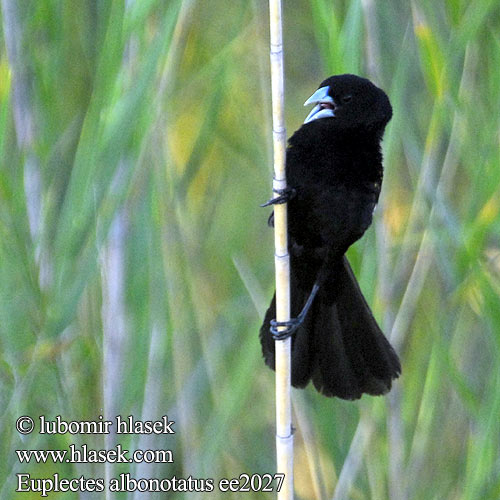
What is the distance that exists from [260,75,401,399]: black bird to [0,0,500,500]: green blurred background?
38 millimetres

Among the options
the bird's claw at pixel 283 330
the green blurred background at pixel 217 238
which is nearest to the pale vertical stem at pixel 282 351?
the bird's claw at pixel 283 330

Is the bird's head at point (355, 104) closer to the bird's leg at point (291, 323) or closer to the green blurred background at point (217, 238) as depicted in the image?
the green blurred background at point (217, 238)

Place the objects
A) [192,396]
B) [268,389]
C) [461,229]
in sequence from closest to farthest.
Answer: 1. [461,229]
2. [192,396]
3. [268,389]

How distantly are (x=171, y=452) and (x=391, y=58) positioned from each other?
75cm

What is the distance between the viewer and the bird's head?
1235mm

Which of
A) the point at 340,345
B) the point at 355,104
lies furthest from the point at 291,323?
the point at 355,104

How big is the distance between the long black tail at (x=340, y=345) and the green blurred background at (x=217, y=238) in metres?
0.04

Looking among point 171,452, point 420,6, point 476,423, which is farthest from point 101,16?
point 476,423

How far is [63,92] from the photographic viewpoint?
1217 mm

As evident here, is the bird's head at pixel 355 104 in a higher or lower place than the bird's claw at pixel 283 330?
higher

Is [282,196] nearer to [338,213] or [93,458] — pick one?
[338,213]

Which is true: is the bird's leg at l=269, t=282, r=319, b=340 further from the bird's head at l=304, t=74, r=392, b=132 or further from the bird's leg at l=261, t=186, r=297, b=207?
the bird's head at l=304, t=74, r=392, b=132

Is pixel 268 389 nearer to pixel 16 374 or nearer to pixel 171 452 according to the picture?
pixel 171 452

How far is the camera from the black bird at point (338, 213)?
4.03 ft
